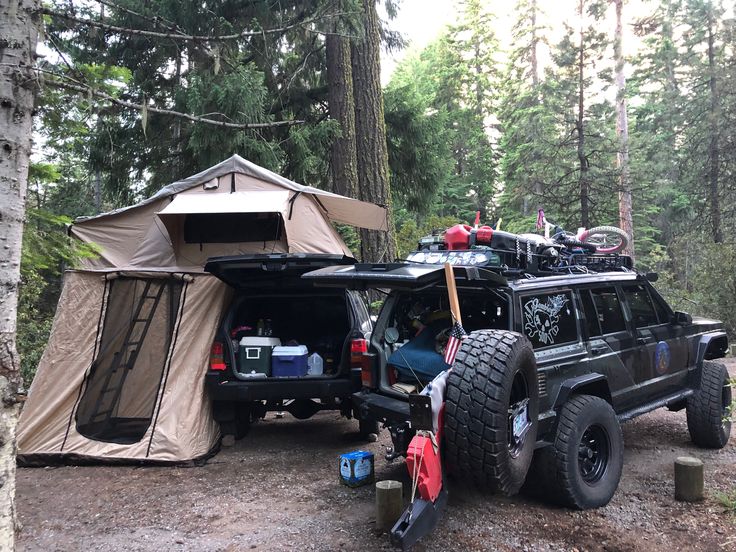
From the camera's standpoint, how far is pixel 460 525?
379 centimetres

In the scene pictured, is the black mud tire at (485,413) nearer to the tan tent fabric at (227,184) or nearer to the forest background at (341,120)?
the forest background at (341,120)

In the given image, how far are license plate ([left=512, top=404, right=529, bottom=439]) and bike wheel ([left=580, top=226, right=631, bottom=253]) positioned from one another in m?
3.83

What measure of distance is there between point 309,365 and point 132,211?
3.07 metres

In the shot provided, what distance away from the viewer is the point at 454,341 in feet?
12.4

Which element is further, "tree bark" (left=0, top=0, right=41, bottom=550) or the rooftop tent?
the rooftop tent

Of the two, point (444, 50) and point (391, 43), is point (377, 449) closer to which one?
point (391, 43)

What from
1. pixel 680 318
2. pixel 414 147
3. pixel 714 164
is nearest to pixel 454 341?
pixel 680 318

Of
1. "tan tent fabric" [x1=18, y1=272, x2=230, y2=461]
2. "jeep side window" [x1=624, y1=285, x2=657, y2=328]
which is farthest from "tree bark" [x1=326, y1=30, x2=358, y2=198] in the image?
"jeep side window" [x1=624, y1=285, x2=657, y2=328]

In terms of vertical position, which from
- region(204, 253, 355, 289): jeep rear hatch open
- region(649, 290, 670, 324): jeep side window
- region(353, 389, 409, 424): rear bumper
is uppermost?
region(204, 253, 355, 289): jeep rear hatch open

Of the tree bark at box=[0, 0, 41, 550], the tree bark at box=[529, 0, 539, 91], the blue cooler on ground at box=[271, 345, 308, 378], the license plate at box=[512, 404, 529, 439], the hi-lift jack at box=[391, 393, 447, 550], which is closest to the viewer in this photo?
the tree bark at box=[0, 0, 41, 550]

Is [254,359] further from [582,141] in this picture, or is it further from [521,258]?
[582,141]

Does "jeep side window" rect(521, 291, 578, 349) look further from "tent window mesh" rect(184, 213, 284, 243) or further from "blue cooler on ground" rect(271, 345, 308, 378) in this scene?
"tent window mesh" rect(184, 213, 284, 243)

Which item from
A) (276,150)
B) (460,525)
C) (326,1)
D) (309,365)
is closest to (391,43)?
(326,1)

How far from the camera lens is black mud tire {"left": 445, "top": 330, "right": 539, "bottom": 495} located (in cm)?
323
